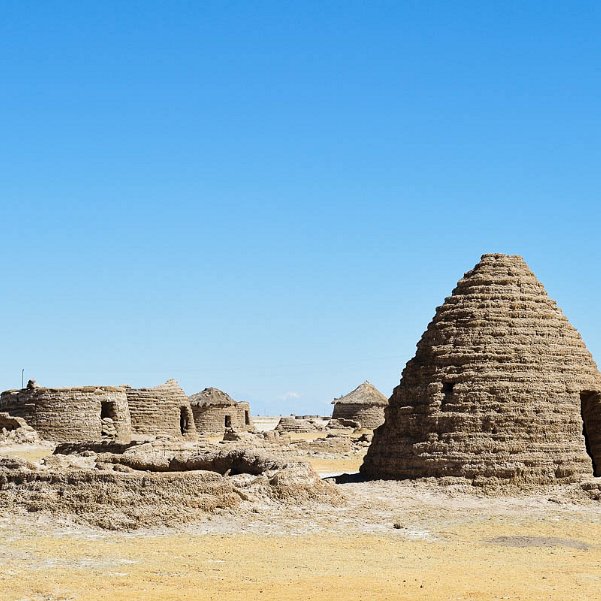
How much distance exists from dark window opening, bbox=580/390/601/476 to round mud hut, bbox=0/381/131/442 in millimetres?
15933

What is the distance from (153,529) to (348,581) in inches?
154

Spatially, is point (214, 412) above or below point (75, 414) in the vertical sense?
above

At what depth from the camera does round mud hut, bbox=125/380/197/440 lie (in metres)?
35.6

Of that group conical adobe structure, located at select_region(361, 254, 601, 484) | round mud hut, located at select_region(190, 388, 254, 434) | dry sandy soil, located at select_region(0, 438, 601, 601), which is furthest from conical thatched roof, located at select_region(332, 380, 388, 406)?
dry sandy soil, located at select_region(0, 438, 601, 601)

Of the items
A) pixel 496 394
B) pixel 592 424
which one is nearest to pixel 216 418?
pixel 592 424

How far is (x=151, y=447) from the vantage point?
19.5 meters

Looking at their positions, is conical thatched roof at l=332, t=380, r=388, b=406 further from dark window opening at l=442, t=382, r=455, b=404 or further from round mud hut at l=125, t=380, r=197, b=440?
dark window opening at l=442, t=382, r=455, b=404

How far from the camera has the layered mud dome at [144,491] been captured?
49.1ft

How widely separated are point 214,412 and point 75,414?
1748 cm

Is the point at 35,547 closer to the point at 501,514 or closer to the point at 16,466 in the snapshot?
the point at 16,466

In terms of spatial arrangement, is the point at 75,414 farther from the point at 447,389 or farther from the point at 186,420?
the point at 447,389

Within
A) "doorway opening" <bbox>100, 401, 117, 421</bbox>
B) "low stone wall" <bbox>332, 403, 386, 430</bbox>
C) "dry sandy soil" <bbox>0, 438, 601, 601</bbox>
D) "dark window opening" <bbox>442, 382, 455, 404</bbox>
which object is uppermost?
"low stone wall" <bbox>332, 403, 386, 430</bbox>

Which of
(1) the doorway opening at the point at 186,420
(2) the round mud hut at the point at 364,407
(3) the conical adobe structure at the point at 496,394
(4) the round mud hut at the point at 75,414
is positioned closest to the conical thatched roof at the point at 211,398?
(2) the round mud hut at the point at 364,407

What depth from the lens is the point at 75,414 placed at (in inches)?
1254
